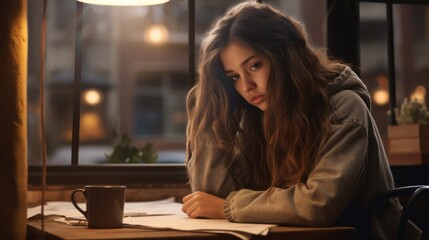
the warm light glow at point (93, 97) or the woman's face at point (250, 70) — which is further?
the warm light glow at point (93, 97)

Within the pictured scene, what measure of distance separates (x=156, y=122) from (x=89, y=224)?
40887 mm

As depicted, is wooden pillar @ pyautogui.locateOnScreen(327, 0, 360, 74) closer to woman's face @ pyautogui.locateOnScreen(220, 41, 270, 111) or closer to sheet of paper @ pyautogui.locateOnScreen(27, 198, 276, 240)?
woman's face @ pyautogui.locateOnScreen(220, 41, 270, 111)

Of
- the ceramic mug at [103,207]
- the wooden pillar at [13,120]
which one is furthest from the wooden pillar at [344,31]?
the wooden pillar at [13,120]

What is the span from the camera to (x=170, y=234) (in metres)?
1.30

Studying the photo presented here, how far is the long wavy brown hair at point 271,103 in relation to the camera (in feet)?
5.84

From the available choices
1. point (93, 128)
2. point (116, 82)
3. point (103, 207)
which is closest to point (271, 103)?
point (103, 207)

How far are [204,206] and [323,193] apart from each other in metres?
0.35

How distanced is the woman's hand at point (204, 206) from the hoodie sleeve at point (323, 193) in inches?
1.5

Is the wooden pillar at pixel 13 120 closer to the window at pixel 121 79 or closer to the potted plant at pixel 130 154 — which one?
the potted plant at pixel 130 154

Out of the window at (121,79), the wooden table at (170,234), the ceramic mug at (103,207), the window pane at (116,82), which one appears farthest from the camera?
the window pane at (116,82)

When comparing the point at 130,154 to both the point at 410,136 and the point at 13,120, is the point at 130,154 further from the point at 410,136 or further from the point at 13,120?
the point at 13,120

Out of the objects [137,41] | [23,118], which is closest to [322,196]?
[23,118]

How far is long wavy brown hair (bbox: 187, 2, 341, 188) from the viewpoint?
1.78 meters

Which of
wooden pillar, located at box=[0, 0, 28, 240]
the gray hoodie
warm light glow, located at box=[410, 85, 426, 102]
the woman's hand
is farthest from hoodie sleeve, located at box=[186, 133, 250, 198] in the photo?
warm light glow, located at box=[410, 85, 426, 102]
